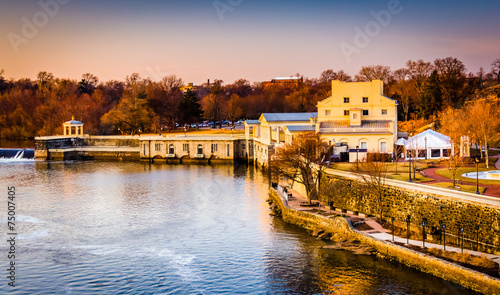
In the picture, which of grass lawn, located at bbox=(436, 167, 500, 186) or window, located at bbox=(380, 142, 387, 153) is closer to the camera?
grass lawn, located at bbox=(436, 167, 500, 186)

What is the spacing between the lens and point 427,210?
28266 millimetres

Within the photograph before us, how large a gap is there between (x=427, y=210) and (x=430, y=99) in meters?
38.9

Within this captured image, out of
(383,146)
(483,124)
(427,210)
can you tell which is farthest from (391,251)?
(383,146)

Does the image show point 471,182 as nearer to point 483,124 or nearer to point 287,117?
point 483,124

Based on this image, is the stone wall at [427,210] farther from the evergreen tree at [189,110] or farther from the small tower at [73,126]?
the evergreen tree at [189,110]

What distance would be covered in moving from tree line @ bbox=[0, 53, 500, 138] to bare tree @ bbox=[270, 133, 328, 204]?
24.3m

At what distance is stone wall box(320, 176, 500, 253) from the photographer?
81.3 ft

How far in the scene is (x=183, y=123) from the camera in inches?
3708

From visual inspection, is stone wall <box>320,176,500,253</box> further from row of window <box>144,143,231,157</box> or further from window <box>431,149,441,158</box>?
row of window <box>144,143,231,157</box>

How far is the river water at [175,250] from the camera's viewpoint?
77.5ft

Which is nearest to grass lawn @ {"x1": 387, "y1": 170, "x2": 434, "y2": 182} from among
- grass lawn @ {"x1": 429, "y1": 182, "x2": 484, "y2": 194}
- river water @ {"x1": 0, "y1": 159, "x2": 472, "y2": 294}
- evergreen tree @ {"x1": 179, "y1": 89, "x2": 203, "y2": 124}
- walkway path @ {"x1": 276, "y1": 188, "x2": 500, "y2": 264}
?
grass lawn @ {"x1": 429, "y1": 182, "x2": 484, "y2": 194}

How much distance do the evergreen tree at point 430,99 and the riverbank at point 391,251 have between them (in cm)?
3272

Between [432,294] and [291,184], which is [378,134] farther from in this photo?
[432,294]

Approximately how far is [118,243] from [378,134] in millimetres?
25211
